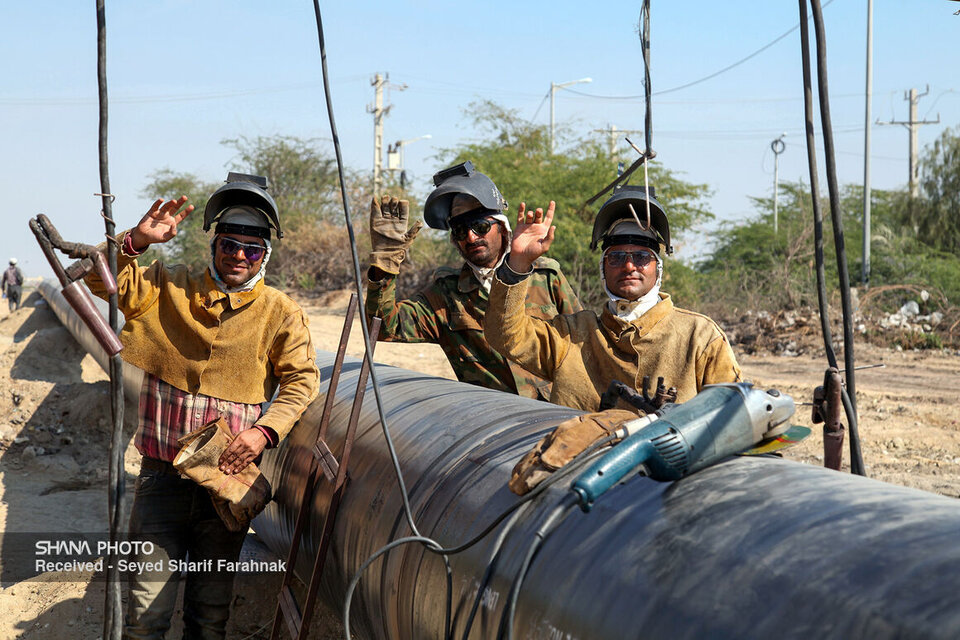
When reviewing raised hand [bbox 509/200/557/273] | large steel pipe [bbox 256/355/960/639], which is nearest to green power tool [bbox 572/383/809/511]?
large steel pipe [bbox 256/355/960/639]

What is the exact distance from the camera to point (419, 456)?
8.42ft

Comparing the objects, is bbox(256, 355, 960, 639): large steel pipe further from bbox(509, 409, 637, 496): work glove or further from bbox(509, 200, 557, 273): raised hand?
bbox(509, 200, 557, 273): raised hand

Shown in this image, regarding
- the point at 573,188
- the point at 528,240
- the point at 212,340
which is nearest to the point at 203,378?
the point at 212,340

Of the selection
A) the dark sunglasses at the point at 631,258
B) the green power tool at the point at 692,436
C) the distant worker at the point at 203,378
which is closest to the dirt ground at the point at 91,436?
the distant worker at the point at 203,378

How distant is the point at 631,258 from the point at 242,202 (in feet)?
4.74

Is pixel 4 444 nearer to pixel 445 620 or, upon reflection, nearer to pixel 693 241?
pixel 445 620

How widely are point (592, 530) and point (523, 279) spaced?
52.1 inches

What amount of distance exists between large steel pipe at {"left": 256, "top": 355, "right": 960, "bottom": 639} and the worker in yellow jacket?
47 cm

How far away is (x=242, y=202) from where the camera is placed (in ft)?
11.5

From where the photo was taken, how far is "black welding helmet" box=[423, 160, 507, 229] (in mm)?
3783

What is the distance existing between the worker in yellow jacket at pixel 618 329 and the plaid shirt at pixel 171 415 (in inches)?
41.0

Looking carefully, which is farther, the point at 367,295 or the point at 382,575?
the point at 367,295

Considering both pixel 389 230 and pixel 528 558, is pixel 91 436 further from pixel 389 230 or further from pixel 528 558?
pixel 528 558

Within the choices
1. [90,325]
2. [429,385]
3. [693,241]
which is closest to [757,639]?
[90,325]
